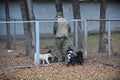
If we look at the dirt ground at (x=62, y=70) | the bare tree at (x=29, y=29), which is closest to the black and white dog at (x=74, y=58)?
the dirt ground at (x=62, y=70)

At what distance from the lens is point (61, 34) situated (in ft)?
45.3

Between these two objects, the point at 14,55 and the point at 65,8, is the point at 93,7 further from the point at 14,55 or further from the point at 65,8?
the point at 14,55

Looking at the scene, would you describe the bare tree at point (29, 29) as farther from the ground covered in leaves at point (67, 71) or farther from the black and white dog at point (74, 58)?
the black and white dog at point (74, 58)

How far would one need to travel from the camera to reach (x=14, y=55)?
603 inches

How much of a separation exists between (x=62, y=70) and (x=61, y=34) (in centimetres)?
178

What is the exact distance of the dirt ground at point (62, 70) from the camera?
11.2 meters

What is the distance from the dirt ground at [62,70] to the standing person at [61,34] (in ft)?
2.21

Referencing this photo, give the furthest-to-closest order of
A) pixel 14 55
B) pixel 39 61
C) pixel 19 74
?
pixel 14 55 → pixel 39 61 → pixel 19 74

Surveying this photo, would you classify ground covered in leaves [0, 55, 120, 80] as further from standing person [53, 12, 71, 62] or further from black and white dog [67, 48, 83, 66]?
standing person [53, 12, 71, 62]

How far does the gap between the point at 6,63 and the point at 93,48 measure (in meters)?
5.57

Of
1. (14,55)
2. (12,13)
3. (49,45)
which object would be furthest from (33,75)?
(12,13)

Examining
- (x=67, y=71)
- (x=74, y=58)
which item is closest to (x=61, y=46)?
(x=74, y=58)

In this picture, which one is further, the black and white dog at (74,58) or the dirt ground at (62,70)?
the black and white dog at (74,58)

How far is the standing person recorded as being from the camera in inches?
542
